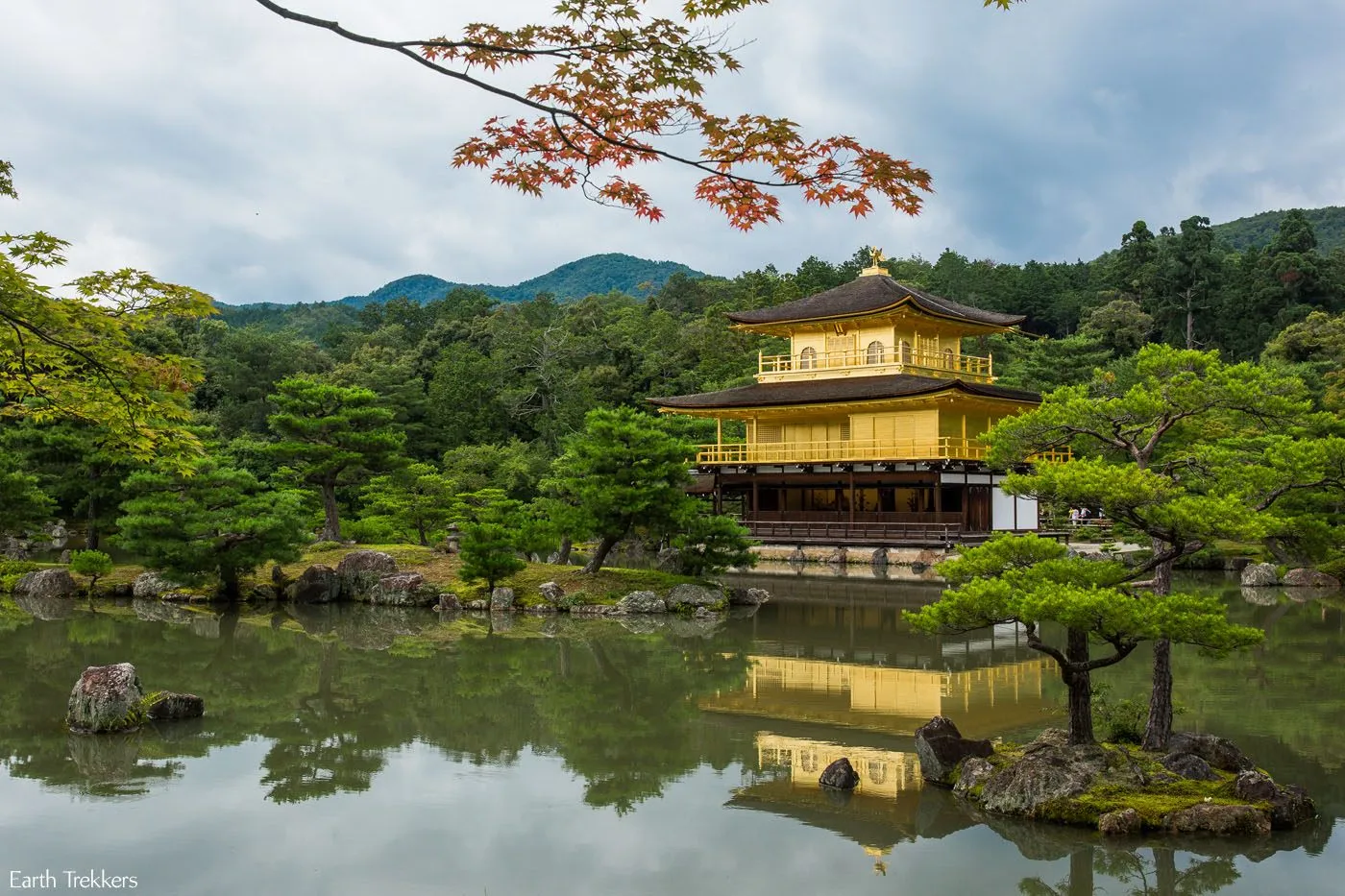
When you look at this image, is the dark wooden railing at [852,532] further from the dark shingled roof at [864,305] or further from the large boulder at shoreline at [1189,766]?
A: the large boulder at shoreline at [1189,766]

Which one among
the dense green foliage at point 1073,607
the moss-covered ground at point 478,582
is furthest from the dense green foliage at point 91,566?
the dense green foliage at point 1073,607

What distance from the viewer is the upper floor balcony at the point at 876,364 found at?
29719mm

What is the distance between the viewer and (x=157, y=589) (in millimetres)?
19938

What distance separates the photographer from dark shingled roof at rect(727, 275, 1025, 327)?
95.5 ft

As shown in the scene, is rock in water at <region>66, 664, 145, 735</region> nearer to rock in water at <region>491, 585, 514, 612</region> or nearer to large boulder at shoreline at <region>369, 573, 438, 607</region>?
rock in water at <region>491, 585, 514, 612</region>

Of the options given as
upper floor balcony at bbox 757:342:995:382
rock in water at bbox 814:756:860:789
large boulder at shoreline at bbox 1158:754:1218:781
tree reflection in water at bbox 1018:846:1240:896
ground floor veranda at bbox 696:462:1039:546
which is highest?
upper floor balcony at bbox 757:342:995:382

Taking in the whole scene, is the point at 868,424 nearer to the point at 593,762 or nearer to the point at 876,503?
the point at 876,503

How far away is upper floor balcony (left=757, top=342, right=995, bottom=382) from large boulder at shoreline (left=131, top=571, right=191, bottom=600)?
1741cm

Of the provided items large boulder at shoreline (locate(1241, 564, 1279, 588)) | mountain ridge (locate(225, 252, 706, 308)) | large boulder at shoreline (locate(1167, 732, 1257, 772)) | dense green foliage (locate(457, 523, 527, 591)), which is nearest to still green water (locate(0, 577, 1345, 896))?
large boulder at shoreline (locate(1167, 732, 1257, 772))

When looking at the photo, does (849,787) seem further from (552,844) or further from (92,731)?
(92,731)

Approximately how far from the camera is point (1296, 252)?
49125mm

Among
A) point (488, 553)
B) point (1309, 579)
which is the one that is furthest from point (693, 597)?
point (1309, 579)

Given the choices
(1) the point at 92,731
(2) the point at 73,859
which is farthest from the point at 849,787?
(1) the point at 92,731

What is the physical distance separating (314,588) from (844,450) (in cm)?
1409
